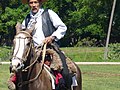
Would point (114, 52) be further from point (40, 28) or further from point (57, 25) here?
point (40, 28)

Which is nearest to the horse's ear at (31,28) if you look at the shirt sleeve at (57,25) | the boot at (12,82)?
the shirt sleeve at (57,25)

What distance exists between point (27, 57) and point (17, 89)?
0.71 m

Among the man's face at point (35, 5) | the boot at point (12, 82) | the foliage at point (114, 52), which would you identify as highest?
the man's face at point (35, 5)

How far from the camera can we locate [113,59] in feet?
126

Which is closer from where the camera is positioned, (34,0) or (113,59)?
(34,0)

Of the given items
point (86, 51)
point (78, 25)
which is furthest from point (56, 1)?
point (86, 51)

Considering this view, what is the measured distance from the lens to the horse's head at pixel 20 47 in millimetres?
6609

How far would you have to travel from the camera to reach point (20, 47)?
22.3 ft

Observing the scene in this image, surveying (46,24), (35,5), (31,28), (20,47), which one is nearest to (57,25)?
(46,24)

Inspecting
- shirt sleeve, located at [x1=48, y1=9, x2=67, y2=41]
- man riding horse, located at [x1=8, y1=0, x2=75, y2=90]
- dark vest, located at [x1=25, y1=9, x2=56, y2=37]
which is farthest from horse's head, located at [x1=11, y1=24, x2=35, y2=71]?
shirt sleeve, located at [x1=48, y1=9, x2=67, y2=41]

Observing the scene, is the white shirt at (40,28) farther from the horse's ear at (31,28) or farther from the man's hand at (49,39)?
the horse's ear at (31,28)

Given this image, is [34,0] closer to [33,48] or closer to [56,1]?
[33,48]

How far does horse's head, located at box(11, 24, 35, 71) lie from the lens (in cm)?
661

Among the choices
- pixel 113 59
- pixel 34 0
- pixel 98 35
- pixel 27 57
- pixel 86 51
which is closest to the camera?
pixel 27 57
